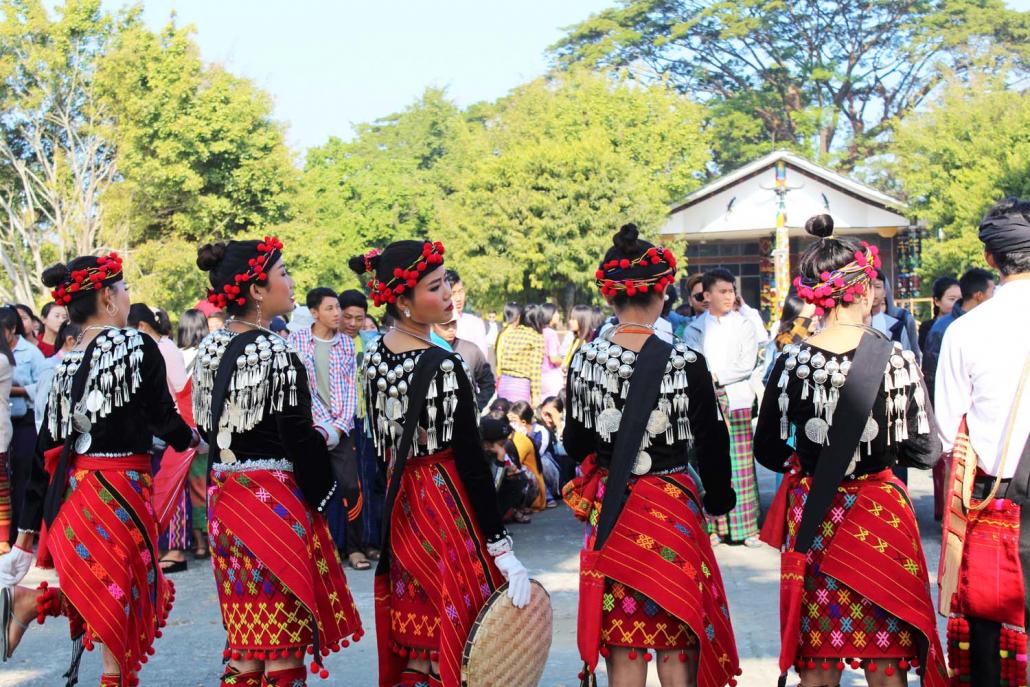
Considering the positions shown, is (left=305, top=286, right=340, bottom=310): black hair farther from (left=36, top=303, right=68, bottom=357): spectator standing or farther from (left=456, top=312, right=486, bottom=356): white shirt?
(left=36, top=303, right=68, bottom=357): spectator standing

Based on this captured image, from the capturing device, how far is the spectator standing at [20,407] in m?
8.76

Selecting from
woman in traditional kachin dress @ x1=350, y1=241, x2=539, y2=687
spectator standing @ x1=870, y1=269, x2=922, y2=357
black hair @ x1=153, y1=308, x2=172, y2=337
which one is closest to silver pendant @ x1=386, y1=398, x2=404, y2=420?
woman in traditional kachin dress @ x1=350, y1=241, x2=539, y2=687

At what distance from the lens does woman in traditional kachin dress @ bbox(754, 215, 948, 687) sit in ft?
13.1

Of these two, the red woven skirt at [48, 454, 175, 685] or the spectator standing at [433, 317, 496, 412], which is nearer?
the red woven skirt at [48, 454, 175, 685]

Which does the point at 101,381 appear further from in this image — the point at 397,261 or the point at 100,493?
the point at 397,261

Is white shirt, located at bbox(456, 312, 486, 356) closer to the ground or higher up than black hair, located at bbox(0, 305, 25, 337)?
closer to the ground

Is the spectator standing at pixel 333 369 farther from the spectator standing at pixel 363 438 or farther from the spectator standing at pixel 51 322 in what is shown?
the spectator standing at pixel 51 322

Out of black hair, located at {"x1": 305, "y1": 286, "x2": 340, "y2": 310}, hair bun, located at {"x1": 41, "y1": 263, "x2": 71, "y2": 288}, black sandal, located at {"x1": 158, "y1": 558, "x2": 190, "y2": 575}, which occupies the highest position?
hair bun, located at {"x1": 41, "y1": 263, "x2": 71, "y2": 288}

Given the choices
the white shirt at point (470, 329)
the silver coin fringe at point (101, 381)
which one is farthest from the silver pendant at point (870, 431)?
the white shirt at point (470, 329)

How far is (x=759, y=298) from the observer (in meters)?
34.7

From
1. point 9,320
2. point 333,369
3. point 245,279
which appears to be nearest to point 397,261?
point 245,279

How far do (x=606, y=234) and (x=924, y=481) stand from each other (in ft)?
70.0

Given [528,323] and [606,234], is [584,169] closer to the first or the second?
[606,234]

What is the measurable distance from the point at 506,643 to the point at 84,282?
95.5 inches
